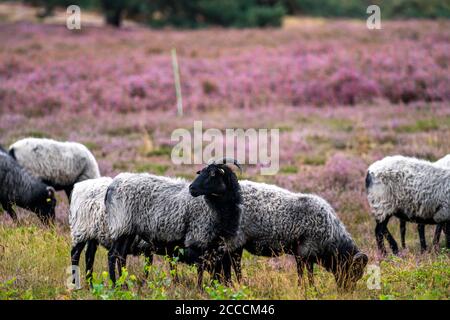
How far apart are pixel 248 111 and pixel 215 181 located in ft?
43.3

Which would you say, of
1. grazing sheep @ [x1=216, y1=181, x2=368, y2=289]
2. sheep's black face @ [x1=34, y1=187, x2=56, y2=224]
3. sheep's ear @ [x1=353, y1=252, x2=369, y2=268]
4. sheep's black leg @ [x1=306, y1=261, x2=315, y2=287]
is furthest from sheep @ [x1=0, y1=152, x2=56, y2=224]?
sheep's ear @ [x1=353, y1=252, x2=369, y2=268]

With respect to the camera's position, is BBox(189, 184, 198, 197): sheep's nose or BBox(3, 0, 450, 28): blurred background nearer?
BBox(189, 184, 198, 197): sheep's nose

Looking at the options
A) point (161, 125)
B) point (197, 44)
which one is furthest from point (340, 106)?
point (197, 44)

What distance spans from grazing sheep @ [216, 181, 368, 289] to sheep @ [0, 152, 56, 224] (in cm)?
433

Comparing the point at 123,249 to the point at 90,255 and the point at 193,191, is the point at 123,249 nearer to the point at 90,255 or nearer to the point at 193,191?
the point at 90,255

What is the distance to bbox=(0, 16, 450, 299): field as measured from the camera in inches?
324

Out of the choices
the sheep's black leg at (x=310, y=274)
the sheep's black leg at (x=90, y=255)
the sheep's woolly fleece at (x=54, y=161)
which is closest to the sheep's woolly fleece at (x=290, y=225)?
the sheep's black leg at (x=310, y=274)

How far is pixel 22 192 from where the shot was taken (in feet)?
38.3

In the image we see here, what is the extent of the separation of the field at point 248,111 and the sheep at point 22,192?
354mm

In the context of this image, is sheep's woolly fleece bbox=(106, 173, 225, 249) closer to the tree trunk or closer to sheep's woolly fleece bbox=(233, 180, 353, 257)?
sheep's woolly fleece bbox=(233, 180, 353, 257)

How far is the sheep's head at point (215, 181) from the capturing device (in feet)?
27.0

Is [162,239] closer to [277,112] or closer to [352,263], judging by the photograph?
[352,263]

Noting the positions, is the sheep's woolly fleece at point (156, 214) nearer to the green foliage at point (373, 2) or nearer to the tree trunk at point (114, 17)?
the tree trunk at point (114, 17)

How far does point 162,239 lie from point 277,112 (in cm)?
1315
